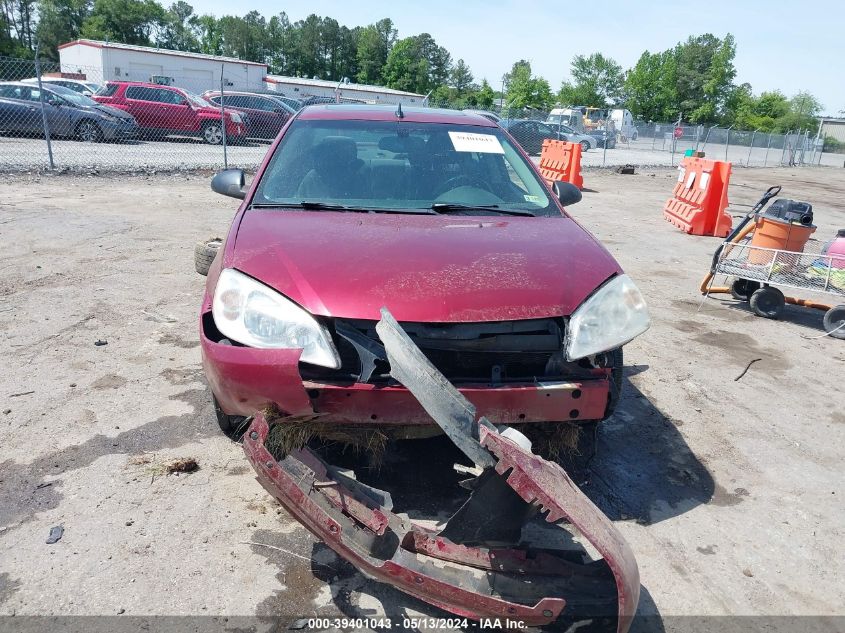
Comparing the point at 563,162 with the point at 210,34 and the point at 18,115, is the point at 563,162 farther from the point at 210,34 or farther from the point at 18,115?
the point at 210,34

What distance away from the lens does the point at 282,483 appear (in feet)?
7.04

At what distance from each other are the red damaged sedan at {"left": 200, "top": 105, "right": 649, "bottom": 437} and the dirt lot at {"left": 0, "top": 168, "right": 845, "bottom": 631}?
533 mm

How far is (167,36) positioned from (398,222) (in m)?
106

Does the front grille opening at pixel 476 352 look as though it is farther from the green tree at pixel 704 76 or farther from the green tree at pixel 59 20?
the green tree at pixel 59 20

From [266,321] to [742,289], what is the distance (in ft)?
18.5

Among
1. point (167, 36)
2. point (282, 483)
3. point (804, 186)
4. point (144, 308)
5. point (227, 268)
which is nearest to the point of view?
point (282, 483)

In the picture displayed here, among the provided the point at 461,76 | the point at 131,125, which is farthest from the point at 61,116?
the point at 461,76

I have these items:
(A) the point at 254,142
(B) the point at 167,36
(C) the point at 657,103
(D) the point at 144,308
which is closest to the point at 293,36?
(B) the point at 167,36

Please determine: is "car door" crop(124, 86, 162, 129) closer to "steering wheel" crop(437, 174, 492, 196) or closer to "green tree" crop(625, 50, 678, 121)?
"steering wheel" crop(437, 174, 492, 196)

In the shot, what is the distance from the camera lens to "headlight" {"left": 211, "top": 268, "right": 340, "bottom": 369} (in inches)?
98.7

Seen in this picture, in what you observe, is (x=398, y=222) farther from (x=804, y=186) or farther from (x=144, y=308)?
(x=804, y=186)

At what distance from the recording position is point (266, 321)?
2598mm

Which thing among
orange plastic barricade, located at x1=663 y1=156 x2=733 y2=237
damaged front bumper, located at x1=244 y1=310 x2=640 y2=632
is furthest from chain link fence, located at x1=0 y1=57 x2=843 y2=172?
damaged front bumper, located at x1=244 y1=310 x2=640 y2=632

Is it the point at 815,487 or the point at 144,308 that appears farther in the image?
the point at 144,308
